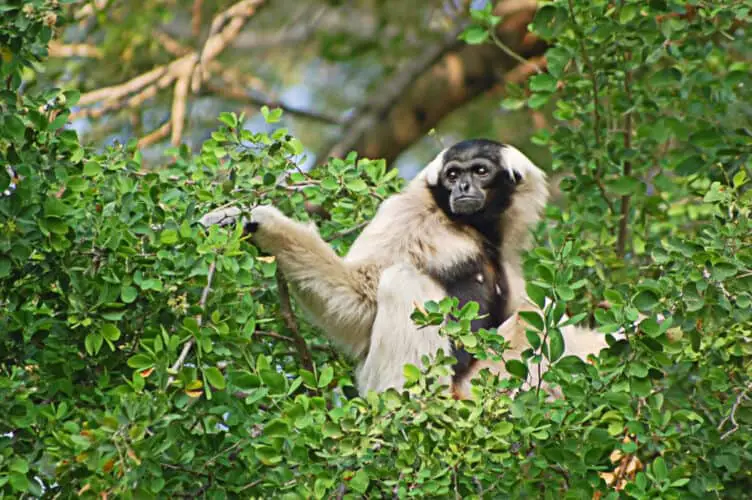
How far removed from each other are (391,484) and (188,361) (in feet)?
3.25

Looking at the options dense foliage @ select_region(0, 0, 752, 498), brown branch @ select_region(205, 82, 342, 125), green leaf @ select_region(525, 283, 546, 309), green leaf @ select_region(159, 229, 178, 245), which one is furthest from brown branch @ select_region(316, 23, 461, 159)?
green leaf @ select_region(525, 283, 546, 309)

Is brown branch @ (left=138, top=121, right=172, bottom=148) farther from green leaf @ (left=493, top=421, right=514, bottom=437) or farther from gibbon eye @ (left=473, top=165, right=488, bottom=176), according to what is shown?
green leaf @ (left=493, top=421, right=514, bottom=437)

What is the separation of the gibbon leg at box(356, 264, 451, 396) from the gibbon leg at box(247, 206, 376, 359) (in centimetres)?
10

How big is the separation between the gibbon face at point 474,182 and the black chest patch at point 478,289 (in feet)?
1.05

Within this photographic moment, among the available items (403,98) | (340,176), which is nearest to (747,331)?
(340,176)

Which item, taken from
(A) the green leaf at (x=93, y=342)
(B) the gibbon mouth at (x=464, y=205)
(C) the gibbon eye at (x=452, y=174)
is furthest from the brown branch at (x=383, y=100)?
(A) the green leaf at (x=93, y=342)

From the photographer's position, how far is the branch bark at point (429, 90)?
11.4 metres

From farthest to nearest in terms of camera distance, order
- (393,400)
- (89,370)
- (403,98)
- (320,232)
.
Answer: (403,98) < (320,232) < (89,370) < (393,400)

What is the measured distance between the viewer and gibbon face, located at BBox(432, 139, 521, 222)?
6.91 meters

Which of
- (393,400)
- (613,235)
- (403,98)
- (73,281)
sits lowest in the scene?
(403,98)

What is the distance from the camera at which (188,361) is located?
4.56m

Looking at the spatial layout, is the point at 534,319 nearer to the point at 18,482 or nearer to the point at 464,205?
the point at 18,482

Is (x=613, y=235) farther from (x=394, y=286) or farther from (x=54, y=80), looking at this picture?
(x=54, y=80)

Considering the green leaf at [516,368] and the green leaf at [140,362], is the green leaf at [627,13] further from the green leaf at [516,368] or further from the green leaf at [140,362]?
the green leaf at [140,362]
